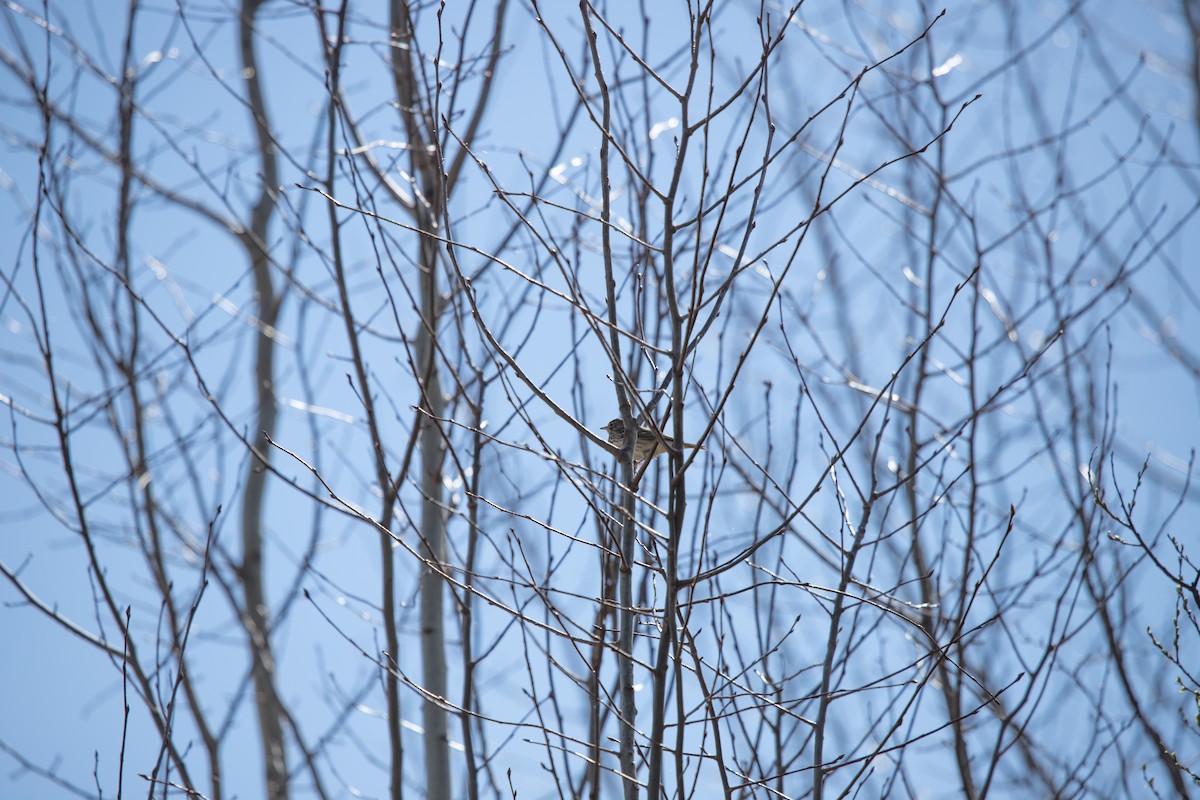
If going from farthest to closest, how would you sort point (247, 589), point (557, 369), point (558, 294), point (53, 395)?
point (247, 589)
point (53, 395)
point (557, 369)
point (558, 294)

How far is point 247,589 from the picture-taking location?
5289 millimetres

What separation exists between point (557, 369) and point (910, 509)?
1.49 m

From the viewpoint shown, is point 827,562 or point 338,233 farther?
point 827,562

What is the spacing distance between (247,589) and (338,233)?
2.47 m

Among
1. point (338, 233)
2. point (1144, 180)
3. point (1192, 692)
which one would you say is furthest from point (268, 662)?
point (1144, 180)

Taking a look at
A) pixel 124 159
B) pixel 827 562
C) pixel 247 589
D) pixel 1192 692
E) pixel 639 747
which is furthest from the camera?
pixel 247 589

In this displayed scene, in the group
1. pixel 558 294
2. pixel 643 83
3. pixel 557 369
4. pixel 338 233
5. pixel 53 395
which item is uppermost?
pixel 643 83

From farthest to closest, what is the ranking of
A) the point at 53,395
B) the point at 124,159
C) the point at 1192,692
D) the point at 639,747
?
the point at 124,159 < the point at 53,395 < the point at 1192,692 < the point at 639,747

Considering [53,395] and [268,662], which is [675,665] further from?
[268,662]

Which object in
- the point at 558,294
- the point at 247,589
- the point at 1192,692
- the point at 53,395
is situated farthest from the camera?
the point at 247,589

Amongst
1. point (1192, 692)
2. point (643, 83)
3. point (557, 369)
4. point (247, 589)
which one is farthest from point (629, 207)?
point (247, 589)

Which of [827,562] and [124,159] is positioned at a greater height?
[124,159]

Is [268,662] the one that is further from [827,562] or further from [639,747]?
[639,747]

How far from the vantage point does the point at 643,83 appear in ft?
11.3
